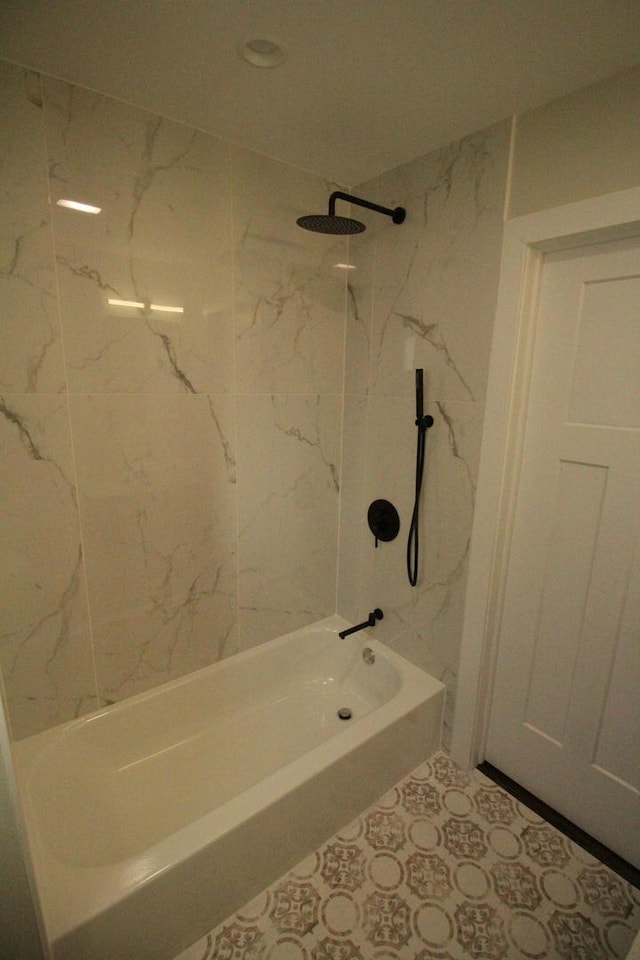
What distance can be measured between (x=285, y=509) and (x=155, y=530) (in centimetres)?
61

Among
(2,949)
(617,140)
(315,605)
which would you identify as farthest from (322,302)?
(2,949)

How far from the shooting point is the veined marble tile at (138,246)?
1.40m

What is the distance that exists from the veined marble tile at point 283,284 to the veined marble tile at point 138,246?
0.08 metres

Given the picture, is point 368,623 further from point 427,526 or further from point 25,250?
point 25,250

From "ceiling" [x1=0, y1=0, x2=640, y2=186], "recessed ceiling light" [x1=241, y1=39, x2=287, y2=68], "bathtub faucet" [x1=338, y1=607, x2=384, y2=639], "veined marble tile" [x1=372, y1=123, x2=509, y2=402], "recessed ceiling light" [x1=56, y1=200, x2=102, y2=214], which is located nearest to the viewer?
"ceiling" [x1=0, y1=0, x2=640, y2=186]

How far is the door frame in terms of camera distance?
1297 millimetres

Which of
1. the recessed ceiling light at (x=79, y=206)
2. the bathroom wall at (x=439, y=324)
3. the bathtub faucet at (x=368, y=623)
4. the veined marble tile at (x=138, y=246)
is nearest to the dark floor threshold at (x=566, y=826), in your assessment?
the bathroom wall at (x=439, y=324)

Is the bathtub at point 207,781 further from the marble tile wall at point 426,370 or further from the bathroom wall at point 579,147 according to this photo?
the bathroom wall at point 579,147

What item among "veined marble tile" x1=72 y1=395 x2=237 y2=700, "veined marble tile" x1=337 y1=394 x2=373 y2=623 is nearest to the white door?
"veined marble tile" x1=337 y1=394 x2=373 y2=623

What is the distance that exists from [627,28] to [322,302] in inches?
48.6

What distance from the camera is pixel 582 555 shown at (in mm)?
1494

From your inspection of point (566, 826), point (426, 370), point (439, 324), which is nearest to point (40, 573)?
point (426, 370)

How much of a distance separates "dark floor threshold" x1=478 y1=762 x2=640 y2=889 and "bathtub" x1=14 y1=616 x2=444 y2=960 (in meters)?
0.29

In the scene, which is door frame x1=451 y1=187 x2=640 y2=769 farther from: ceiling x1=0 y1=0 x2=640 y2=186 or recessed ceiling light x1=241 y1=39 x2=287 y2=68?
recessed ceiling light x1=241 y1=39 x2=287 y2=68
